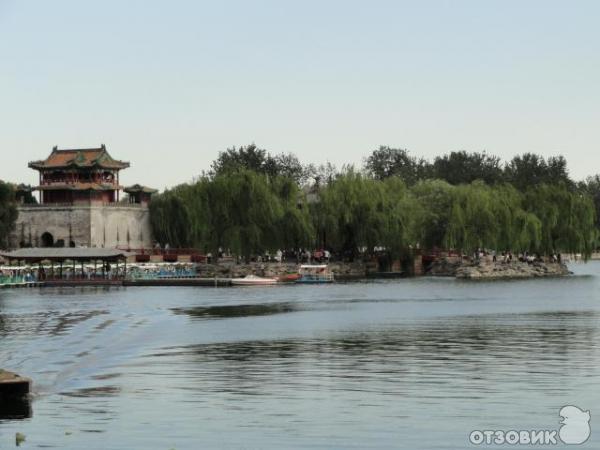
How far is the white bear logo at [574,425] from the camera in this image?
2488 centimetres

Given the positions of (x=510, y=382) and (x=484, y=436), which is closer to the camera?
(x=484, y=436)

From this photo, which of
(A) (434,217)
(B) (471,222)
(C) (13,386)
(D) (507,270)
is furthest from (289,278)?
(C) (13,386)

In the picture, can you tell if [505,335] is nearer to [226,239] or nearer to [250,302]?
[250,302]

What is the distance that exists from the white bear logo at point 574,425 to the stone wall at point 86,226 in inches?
4057

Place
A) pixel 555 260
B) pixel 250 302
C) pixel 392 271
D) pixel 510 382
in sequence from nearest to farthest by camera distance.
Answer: pixel 510 382, pixel 250 302, pixel 392 271, pixel 555 260

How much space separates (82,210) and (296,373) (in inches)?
3760

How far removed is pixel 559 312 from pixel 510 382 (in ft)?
101

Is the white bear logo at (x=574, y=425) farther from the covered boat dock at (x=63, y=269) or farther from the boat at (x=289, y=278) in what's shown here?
the boat at (x=289, y=278)

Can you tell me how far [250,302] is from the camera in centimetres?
7406

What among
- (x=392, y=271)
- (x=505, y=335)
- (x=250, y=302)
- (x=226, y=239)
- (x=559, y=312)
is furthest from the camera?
(x=392, y=271)

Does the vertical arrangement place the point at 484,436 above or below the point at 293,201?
below

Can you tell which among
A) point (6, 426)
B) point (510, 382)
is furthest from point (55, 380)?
point (510, 382)

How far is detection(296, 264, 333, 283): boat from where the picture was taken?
102m

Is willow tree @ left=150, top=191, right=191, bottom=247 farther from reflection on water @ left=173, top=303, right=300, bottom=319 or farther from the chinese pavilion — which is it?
reflection on water @ left=173, top=303, right=300, bottom=319
